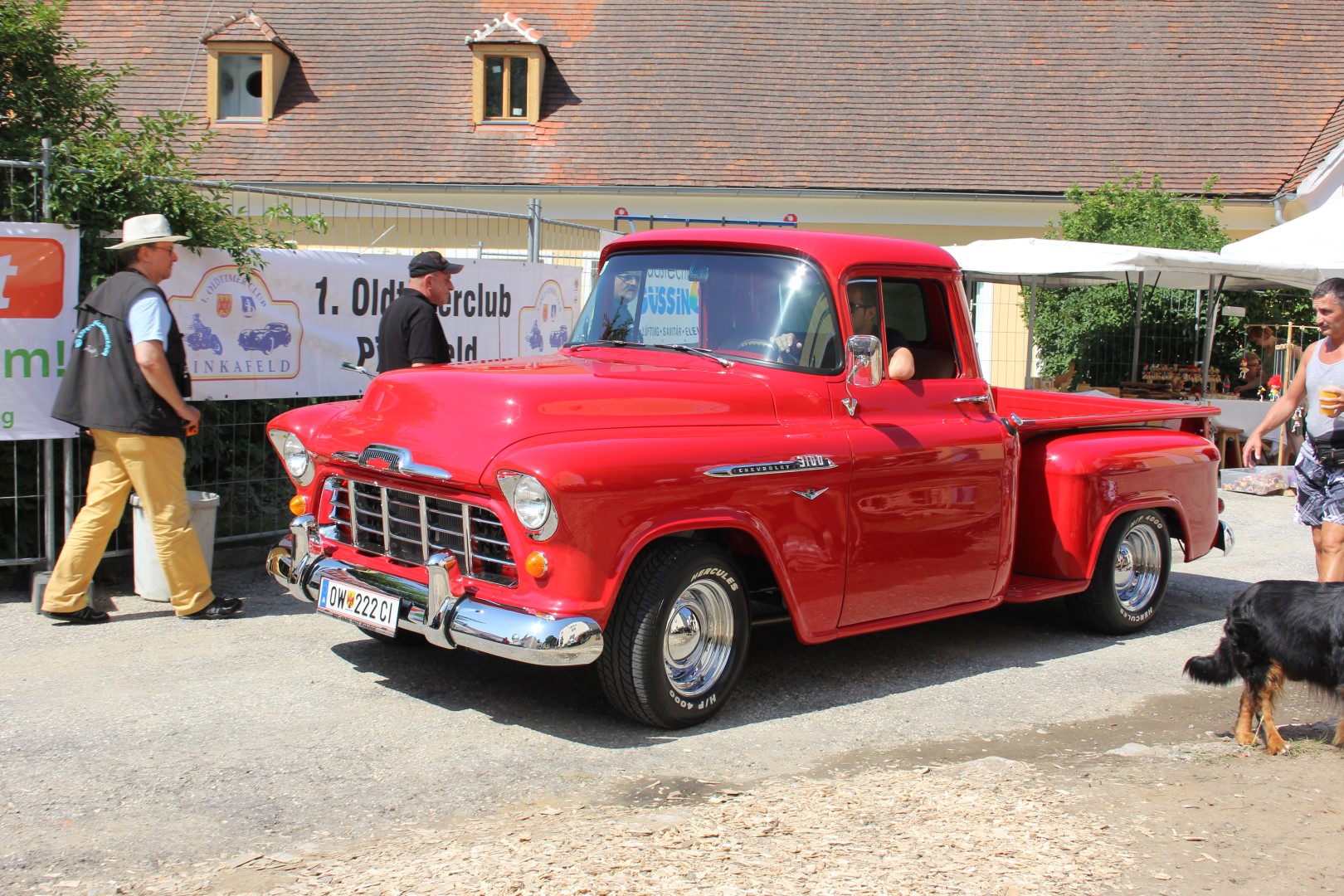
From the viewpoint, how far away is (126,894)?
338 centimetres

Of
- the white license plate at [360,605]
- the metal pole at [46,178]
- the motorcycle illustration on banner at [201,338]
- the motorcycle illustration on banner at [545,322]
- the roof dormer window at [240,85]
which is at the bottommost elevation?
the white license plate at [360,605]

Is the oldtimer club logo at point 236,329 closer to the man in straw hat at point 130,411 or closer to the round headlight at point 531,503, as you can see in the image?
the man in straw hat at point 130,411

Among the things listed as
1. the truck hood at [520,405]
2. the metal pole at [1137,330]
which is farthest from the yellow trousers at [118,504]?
the metal pole at [1137,330]

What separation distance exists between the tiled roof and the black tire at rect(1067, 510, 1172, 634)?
13572 millimetres

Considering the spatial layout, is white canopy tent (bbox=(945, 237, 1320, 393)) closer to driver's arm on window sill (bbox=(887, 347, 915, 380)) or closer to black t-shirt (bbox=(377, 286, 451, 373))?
black t-shirt (bbox=(377, 286, 451, 373))

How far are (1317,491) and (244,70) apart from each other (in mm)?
19972

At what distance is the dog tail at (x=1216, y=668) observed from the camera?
4.98 meters

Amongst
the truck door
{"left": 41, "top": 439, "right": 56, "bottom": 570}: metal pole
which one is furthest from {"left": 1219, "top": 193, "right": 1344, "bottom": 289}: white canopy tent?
{"left": 41, "top": 439, "right": 56, "bottom": 570}: metal pole

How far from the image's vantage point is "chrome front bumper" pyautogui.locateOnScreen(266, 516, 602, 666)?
4.29 m

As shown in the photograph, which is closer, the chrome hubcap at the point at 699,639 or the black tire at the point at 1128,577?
the chrome hubcap at the point at 699,639

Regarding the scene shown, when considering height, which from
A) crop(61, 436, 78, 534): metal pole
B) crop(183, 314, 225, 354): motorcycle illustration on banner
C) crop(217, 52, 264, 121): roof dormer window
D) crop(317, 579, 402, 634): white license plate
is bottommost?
crop(317, 579, 402, 634): white license plate

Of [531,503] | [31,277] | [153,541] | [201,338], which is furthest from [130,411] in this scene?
[531,503]

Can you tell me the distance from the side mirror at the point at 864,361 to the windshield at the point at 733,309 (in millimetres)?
147

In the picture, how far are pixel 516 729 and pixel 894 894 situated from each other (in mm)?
1851
